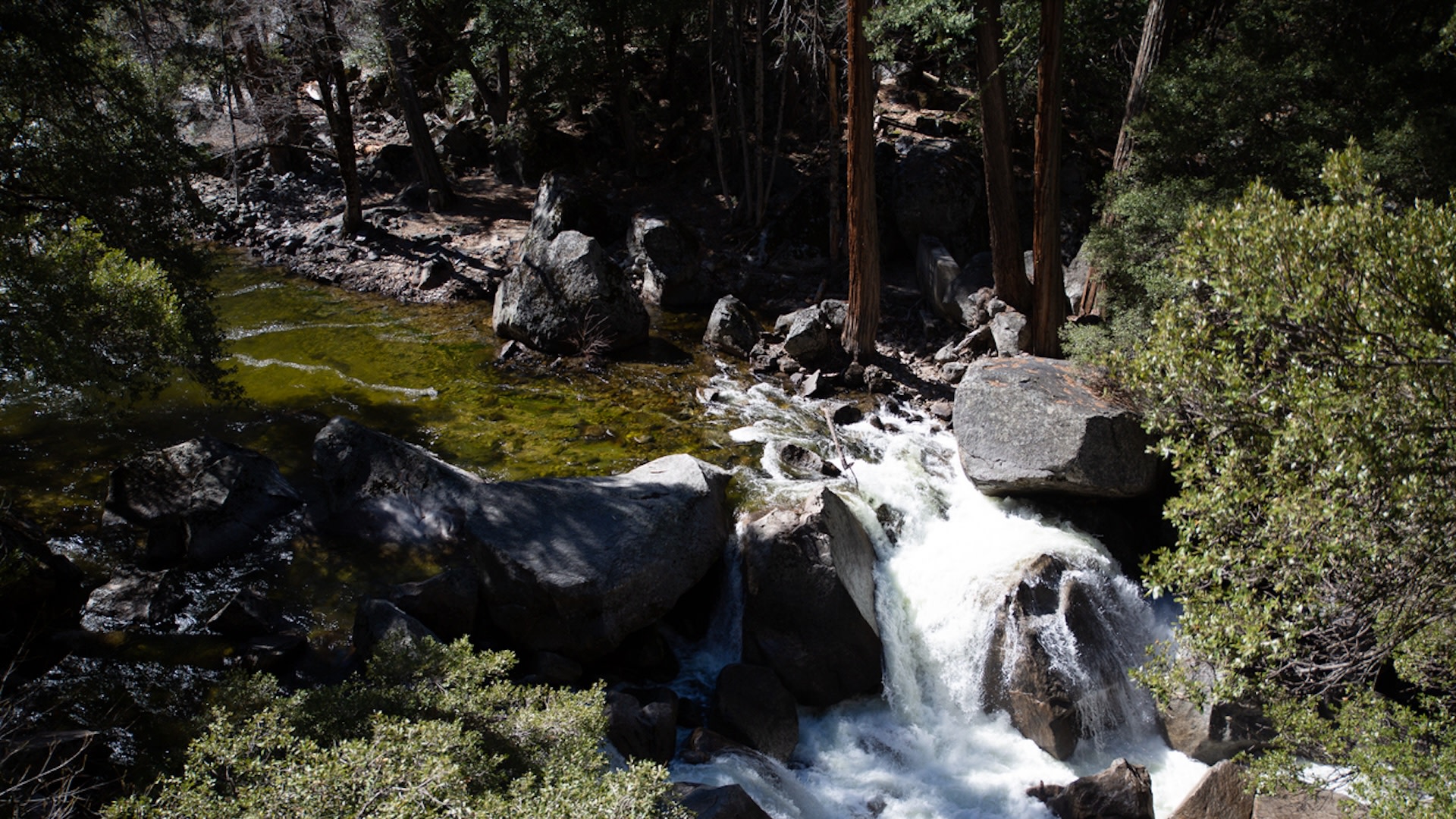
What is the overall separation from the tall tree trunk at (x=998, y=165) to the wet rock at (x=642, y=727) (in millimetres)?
10037

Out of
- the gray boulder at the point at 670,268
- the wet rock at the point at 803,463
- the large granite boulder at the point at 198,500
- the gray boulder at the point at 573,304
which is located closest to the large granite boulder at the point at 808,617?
the wet rock at the point at 803,463

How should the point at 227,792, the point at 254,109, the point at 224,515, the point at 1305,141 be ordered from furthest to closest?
the point at 254,109, the point at 1305,141, the point at 224,515, the point at 227,792

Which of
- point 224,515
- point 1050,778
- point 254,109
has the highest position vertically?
point 254,109

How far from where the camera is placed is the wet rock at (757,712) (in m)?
8.52

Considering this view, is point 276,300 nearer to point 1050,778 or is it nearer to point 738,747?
point 738,747

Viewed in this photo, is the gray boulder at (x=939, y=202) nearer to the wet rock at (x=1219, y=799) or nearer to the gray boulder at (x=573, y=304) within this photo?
the gray boulder at (x=573, y=304)

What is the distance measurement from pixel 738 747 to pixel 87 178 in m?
10.3

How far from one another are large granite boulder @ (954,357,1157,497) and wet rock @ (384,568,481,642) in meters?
6.55

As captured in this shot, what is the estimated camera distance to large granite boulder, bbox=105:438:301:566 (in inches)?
384

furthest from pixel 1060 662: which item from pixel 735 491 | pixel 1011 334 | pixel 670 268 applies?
pixel 670 268

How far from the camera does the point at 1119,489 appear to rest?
407 inches

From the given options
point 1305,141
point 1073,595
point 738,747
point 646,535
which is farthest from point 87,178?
point 1305,141

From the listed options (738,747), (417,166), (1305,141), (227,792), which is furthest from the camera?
(417,166)

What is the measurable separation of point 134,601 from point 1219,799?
11157mm
